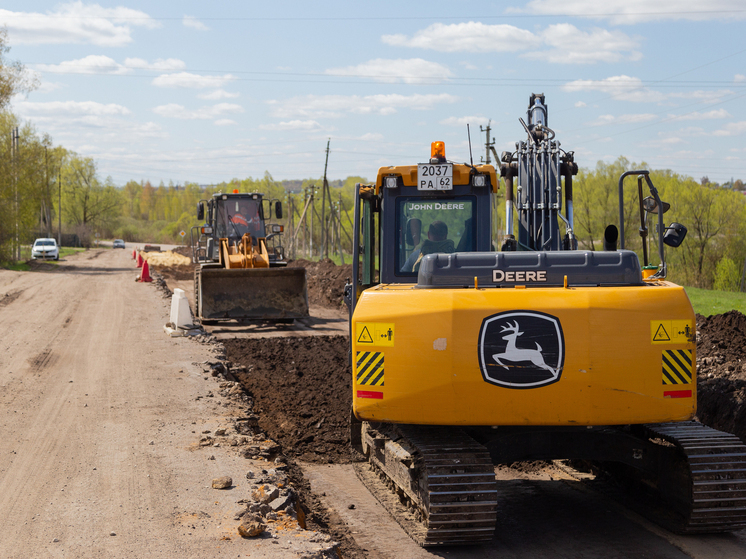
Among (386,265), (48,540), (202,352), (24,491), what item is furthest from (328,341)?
(48,540)

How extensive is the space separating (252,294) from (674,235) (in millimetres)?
12370

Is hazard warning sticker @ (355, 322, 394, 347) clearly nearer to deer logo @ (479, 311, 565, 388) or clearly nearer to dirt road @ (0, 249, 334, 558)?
deer logo @ (479, 311, 565, 388)

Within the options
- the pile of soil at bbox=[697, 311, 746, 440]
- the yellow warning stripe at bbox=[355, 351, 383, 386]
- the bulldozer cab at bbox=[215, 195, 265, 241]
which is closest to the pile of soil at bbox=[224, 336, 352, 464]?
the yellow warning stripe at bbox=[355, 351, 383, 386]

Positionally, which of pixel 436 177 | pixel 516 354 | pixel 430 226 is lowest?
pixel 516 354

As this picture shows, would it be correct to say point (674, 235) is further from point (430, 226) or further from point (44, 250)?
point (44, 250)

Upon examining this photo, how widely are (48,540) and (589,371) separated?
3.88m

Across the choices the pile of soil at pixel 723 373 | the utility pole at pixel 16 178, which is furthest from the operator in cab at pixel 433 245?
the utility pole at pixel 16 178

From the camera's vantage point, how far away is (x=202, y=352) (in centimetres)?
1266

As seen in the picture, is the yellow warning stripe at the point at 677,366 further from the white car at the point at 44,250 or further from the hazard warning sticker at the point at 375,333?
the white car at the point at 44,250

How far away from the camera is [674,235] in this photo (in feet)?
18.5

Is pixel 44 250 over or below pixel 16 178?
below

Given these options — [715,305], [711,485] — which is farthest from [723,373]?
[715,305]

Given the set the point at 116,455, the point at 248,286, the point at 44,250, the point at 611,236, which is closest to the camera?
the point at 611,236

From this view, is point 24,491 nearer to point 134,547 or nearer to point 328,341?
point 134,547
